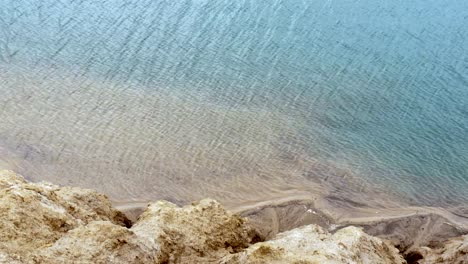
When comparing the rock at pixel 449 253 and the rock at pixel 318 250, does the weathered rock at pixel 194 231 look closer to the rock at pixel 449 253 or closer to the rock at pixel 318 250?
the rock at pixel 318 250

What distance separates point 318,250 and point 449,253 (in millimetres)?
2892

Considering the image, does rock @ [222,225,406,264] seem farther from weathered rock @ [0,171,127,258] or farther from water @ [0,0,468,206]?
water @ [0,0,468,206]

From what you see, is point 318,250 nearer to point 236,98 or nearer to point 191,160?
point 191,160

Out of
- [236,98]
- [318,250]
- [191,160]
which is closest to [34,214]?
[318,250]

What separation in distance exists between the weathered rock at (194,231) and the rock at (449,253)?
2.94m

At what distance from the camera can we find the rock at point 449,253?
7.43m

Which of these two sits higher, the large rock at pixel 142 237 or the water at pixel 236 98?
the water at pixel 236 98

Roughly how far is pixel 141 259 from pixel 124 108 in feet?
22.0

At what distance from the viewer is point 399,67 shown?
48.0 feet

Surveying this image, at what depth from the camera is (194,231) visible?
6.99 metres

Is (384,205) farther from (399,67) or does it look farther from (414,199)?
(399,67)

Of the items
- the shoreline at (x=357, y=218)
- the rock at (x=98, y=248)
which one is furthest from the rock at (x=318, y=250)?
the shoreline at (x=357, y=218)

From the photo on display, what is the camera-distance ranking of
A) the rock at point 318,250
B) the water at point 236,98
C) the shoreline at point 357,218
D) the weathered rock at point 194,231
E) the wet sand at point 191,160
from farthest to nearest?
the water at point 236,98 < the wet sand at point 191,160 < the shoreline at point 357,218 < the weathered rock at point 194,231 < the rock at point 318,250

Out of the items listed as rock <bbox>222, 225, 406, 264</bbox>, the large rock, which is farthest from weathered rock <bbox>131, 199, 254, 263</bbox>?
rock <bbox>222, 225, 406, 264</bbox>
